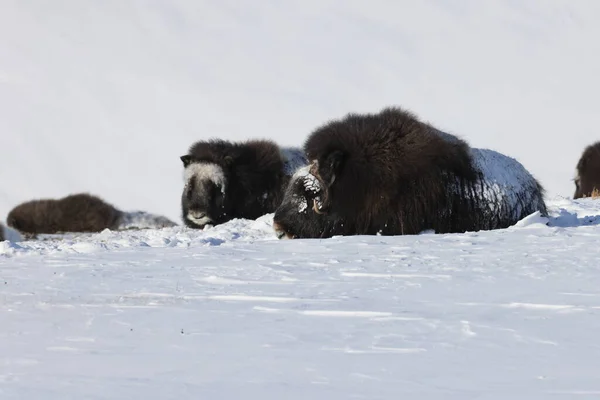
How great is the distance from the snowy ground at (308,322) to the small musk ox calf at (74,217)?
1126cm

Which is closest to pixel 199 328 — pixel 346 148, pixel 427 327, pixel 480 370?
pixel 427 327

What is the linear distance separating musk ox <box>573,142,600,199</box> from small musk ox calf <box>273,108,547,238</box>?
1263 cm

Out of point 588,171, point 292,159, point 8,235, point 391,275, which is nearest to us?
point 391,275

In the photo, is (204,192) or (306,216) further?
(204,192)

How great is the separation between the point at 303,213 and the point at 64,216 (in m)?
10.3

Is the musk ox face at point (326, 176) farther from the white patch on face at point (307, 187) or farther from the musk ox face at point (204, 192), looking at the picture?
the musk ox face at point (204, 192)

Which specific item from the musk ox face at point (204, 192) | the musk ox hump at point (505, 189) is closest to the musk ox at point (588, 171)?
the musk ox face at point (204, 192)

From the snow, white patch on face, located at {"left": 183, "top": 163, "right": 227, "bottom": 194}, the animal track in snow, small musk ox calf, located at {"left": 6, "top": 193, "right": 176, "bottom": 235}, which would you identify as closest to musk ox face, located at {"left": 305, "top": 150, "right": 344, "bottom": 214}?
the animal track in snow

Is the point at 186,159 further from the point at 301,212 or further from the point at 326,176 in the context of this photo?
the point at 326,176

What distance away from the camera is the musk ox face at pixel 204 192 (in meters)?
15.5

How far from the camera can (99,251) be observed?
7.91 metres

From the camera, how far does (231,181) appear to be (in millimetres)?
15547

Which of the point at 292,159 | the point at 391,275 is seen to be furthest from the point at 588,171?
the point at 391,275

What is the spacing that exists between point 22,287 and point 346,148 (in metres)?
4.30
